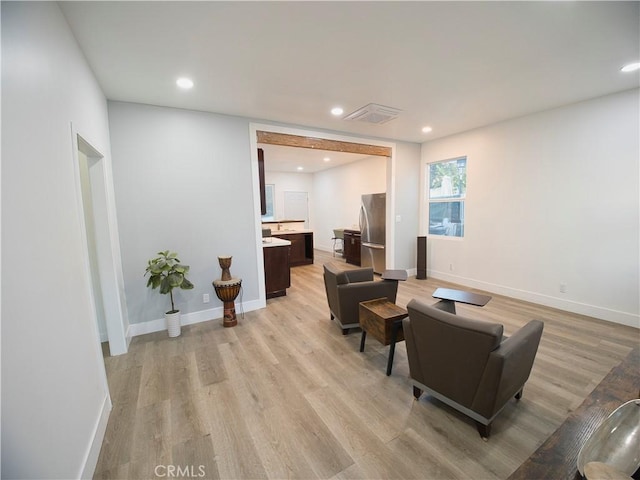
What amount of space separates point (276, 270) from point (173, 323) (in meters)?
1.69

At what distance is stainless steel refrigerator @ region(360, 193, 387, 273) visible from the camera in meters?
5.62

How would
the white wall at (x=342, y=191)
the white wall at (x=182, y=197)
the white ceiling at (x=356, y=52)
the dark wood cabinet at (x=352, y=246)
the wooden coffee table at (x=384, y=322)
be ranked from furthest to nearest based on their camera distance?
the white wall at (x=342, y=191) < the dark wood cabinet at (x=352, y=246) < the white wall at (x=182, y=197) < the wooden coffee table at (x=384, y=322) < the white ceiling at (x=356, y=52)

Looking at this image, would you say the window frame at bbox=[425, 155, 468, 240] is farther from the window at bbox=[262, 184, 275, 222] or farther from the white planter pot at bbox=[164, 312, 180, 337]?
the window at bbox=[262, 184, 275, 222]

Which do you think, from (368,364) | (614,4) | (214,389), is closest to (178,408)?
(214,389)

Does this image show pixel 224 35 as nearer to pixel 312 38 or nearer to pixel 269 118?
pixel 312 38

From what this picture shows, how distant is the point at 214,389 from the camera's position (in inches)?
86.4

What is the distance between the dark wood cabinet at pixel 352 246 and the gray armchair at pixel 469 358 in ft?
15.6

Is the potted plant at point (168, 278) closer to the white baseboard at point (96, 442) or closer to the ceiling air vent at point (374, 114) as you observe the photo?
the white baseboard at point (96, 442)

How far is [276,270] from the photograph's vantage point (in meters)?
4.37

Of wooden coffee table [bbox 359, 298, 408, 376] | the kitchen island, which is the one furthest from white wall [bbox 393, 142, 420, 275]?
wooden coffee table [bbox 359, 298, 408, 376]

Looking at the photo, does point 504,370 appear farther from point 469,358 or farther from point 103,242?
point 103,242

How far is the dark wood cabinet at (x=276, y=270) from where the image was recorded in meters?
4.31

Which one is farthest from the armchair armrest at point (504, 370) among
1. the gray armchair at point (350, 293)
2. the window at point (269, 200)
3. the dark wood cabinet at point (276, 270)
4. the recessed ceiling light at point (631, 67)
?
the window at point (269, 200)

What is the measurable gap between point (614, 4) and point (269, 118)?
10.8 feet
